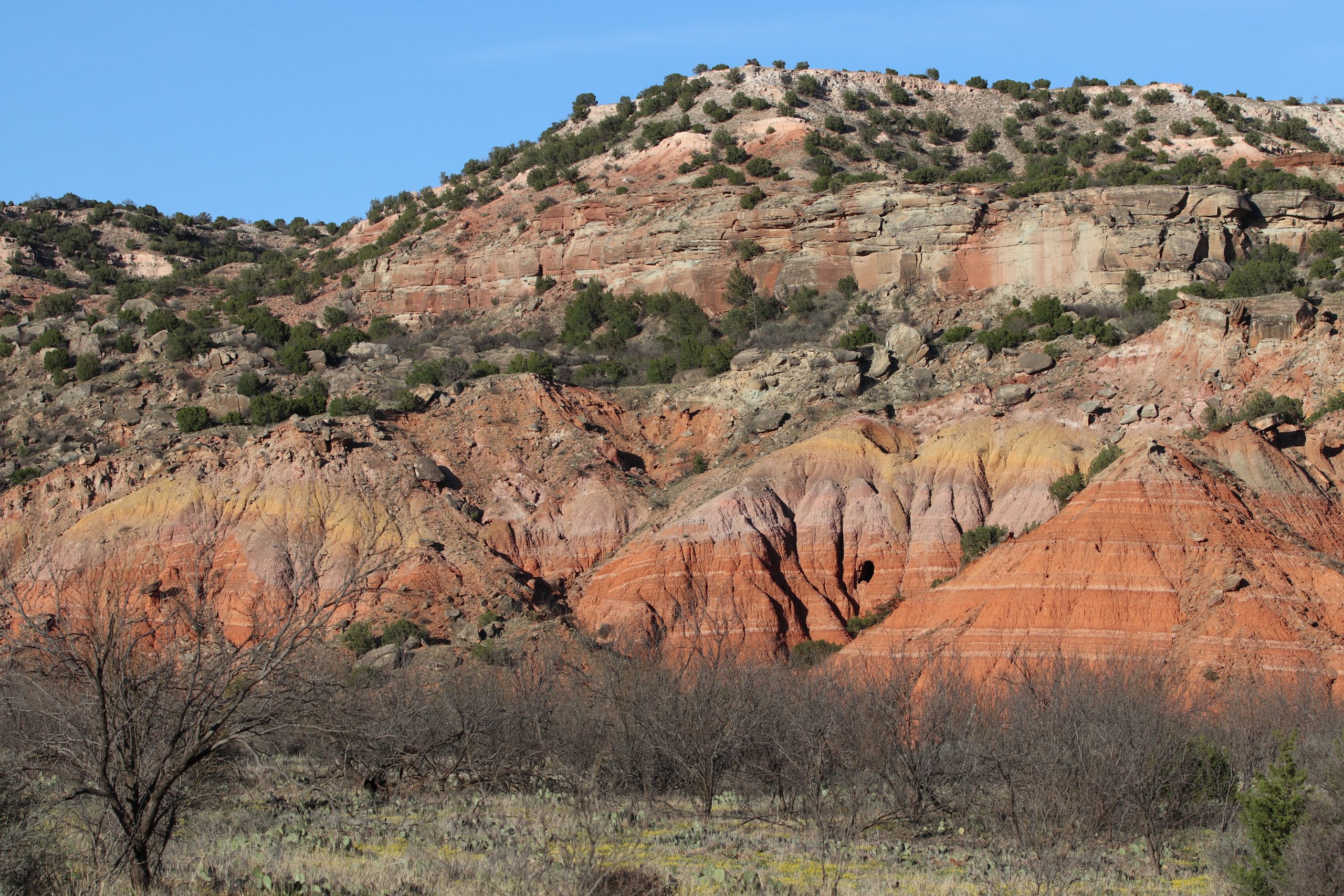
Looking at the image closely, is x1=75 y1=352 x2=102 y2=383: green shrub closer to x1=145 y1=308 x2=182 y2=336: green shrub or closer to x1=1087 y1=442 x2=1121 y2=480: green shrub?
x1=145 y1=308 x2=182 y2=336: green shrub

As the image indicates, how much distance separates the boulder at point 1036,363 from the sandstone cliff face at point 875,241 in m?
10.2

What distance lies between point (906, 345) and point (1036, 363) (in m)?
5.55

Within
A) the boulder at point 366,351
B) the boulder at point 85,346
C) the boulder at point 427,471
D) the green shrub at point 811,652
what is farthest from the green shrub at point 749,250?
the boulder at point 85,346

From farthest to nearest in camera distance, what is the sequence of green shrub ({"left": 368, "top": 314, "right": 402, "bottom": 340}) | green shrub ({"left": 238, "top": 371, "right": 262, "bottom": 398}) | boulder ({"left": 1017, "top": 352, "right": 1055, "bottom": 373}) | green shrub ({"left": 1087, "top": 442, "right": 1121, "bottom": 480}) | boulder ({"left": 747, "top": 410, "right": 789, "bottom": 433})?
1. green shrub ({"left": 368, "top": 314, "right": 402, "bottom": 340})
2. green shrub ({"left": 238, "top": 371, "right": 262, "bottom": 398})
3. boulder ({"left": 747, "top": 410, "right": 789, "bottom": 433})
4. boulder ({"left": 1017, "top": 352, "right": 1055, "bottom": 373})
5. green shrub ({"left": 1087, "top": 442, "right": 1121, "bottom": 480})

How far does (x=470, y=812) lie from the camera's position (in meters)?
20.9

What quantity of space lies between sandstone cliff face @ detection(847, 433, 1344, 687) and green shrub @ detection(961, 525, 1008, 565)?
159 centimetres

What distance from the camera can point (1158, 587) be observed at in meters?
33.0

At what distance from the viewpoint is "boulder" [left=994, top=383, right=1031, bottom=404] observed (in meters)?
44.0

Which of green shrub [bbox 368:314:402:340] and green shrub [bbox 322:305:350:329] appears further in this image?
green shrub [bbox 322:305:350:329]

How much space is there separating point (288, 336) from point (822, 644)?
36589 millimetres

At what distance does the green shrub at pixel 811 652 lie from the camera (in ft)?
120

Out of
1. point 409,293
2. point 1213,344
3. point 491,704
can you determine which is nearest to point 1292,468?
point 1213,344

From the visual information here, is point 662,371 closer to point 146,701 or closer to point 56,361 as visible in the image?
point 56,361

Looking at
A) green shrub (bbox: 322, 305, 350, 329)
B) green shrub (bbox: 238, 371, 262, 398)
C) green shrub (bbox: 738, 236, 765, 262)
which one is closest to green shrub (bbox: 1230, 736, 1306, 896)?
green shrub (bbox: 238, 371, 262, 398)
